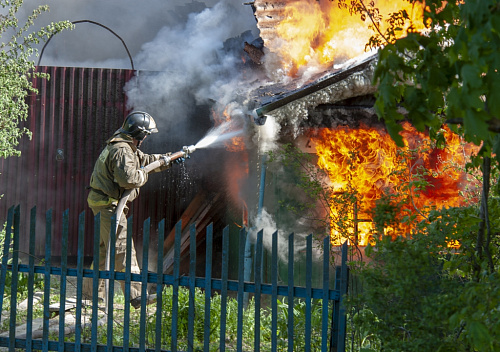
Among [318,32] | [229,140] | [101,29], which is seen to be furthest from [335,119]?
[101,29]

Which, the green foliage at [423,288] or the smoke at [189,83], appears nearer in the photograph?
the green foliage at [423,288]

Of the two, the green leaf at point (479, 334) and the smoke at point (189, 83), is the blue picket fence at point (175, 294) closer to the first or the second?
the green leaf at point (479, 334)

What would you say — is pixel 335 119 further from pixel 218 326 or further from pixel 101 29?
pixel 101 29

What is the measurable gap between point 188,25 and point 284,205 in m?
7.05

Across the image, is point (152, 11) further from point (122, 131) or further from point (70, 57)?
point (122, 131)

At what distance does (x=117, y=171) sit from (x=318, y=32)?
4184 millimetres

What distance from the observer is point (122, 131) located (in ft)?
26.5

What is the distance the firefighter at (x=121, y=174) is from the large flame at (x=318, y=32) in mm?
2737

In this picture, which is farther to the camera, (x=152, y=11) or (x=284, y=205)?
(x=152, y=11)

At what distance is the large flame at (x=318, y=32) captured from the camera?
8.84 m

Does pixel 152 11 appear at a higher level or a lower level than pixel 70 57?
higher

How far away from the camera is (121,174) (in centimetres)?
780

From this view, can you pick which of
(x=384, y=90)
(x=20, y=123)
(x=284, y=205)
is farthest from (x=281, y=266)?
(x=384, y=90)

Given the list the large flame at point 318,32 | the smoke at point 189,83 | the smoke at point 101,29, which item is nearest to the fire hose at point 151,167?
the smoke at point 189,83
